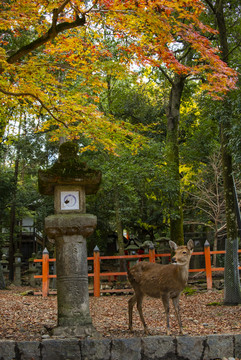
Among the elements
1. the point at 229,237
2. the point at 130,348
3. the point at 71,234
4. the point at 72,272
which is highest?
the point at 71,234

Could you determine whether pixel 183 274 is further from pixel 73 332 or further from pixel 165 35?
pixel 165 35

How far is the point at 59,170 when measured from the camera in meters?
6.20

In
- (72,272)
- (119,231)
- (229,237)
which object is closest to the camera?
(72,272)

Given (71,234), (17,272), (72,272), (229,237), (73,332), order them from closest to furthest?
1. (73,332)
2. (72,272)
3. (71,234)
4. (229,237)
5. (17,272)

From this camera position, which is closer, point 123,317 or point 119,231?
point 123,317

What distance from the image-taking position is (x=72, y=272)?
5.89m

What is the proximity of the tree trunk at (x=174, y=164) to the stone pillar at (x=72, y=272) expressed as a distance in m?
7.40

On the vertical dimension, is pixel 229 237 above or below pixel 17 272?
above

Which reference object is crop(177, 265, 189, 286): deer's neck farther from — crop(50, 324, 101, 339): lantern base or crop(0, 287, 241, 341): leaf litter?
crop(50, 324, 101, 339): lantern base

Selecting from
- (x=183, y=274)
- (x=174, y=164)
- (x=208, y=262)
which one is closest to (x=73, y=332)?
(x=183, y=274)

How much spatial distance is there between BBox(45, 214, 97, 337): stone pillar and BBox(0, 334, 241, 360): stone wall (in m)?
0.29

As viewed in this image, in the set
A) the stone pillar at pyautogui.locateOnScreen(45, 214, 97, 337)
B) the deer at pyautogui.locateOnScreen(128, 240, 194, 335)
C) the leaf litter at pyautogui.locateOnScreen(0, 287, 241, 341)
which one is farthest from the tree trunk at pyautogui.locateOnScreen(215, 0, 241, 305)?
the stone pillar at pyautogui.locateOnScreen(45, 214, 97, 337)

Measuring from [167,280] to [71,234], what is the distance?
1.57m

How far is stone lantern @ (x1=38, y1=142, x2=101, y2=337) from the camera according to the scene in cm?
579
